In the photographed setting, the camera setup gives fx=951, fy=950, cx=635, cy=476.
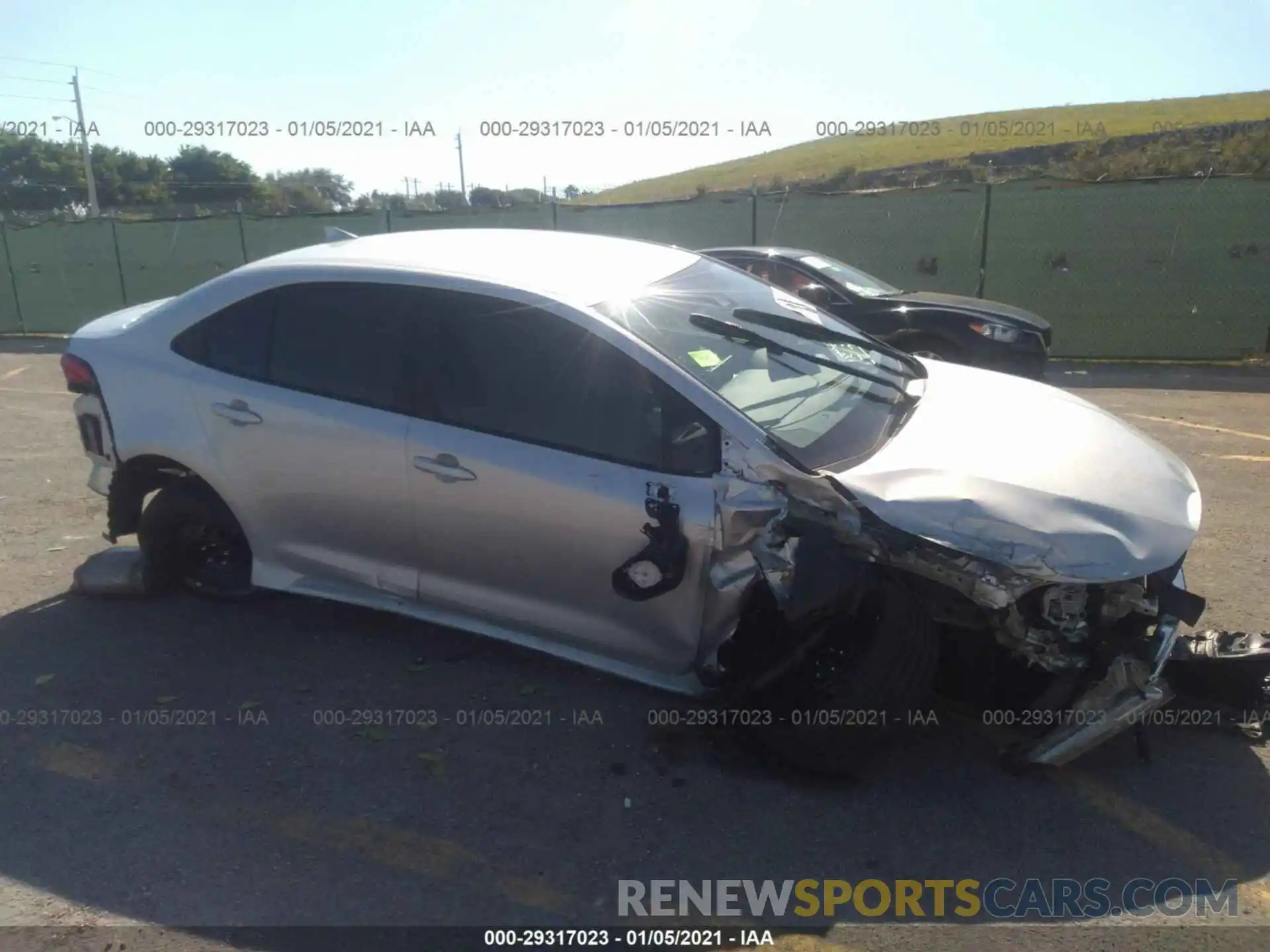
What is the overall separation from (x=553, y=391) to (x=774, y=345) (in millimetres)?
942

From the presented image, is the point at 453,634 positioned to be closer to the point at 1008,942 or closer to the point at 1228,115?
the point at 1008,942

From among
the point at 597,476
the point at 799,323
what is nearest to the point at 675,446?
the point at 597,476

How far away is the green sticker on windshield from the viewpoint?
340 cm

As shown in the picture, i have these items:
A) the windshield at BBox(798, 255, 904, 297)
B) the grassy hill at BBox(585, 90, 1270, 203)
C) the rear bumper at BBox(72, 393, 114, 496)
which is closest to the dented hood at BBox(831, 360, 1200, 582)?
the rear bumper at BBox(72, 393, 114, 496)

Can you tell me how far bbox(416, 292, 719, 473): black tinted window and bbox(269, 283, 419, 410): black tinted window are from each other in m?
0.19

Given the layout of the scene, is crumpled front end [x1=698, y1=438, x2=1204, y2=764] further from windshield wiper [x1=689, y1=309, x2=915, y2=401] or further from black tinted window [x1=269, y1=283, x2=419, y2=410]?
→ black tinted window [x1=269, y1=283, x2=419, y2=410]

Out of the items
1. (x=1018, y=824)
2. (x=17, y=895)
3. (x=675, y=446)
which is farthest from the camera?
(x=675, y=446)

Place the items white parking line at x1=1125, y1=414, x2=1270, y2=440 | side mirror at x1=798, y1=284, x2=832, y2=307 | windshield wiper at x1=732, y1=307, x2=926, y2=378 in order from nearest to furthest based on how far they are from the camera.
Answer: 1. windshield wiper at x1=732, y1=307, x2=926, y2=378
2. white parking line at x1=1125, y1=414, x2=1270, y2=440
3. side mirror at x1=798, y1=284, x2=832, y2=307

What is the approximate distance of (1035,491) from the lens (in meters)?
3.00

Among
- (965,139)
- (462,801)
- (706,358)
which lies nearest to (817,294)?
(706,358)

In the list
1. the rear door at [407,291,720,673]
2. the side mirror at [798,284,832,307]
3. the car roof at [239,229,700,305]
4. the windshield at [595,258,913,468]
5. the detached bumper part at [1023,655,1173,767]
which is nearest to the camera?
the detached bumper part at [1023,655,1173,767]

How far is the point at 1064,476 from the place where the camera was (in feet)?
10.3

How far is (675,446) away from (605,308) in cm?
62

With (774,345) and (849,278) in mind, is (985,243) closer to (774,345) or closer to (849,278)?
(849,278)
